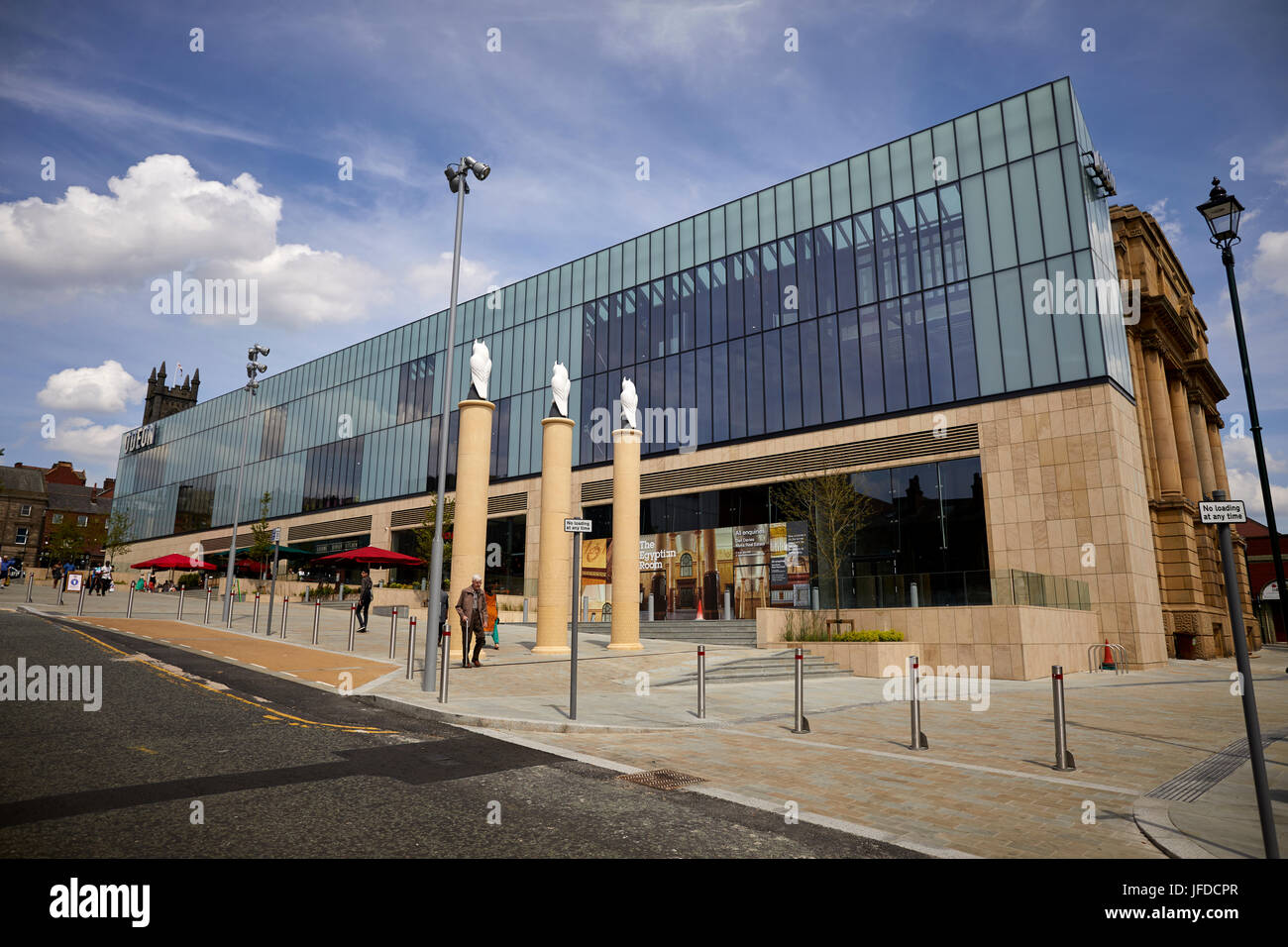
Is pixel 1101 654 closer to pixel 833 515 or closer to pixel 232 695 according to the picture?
pixel 833 515

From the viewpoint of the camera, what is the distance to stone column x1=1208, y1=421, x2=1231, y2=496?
47.3 metres

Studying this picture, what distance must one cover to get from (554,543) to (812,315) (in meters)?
18.3

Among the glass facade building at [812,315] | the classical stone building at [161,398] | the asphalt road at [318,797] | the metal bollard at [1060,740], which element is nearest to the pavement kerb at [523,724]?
the asphalt road at [318,797]

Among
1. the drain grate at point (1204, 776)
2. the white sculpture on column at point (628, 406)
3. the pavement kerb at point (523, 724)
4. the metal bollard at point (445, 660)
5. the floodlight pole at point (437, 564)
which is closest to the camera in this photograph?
the drain grate at point (1204, 776)

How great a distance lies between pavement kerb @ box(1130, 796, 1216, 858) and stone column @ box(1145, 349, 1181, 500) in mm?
32048

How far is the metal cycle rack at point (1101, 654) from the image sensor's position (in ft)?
78.0

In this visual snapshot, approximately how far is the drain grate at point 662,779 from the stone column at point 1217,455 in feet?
173

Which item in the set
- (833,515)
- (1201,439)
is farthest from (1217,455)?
(833,515)

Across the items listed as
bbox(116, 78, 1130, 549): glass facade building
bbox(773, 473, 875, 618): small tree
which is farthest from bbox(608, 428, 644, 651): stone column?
bbox(116, 78, 1130, 549): glass facade building

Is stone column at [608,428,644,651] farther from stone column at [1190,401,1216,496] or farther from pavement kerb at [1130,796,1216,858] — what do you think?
stone column at [1190,401,1216,496]

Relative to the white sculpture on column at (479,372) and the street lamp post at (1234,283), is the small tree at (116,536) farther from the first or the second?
the street lamp post at (1234,283)
